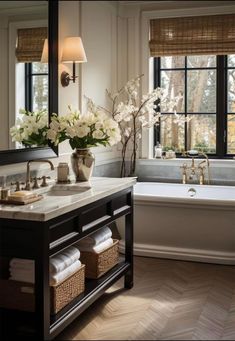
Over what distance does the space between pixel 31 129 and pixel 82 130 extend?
0.35m

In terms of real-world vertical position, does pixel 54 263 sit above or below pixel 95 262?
above

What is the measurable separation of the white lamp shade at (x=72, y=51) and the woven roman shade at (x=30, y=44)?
299 mm

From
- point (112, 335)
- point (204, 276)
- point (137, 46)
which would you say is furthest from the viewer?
point (137, 46)

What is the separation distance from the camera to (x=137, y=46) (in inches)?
197

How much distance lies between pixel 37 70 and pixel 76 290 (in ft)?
4.87

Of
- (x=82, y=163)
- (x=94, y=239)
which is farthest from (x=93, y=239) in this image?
(x=82, y=163)

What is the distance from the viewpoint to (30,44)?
3193 millimetres

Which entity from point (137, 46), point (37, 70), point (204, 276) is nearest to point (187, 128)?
point (137, 46)

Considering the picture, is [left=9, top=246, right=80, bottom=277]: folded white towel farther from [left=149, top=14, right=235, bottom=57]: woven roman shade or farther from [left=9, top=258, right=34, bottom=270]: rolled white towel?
[left=149, top=14, right=235, bottom=57]: woven roman shade

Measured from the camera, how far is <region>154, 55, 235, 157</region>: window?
16.1 feet

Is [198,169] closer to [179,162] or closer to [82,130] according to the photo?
[179,162]

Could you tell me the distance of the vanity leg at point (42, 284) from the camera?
2.26 meters

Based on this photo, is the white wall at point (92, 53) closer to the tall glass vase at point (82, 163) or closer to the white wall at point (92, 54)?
the white wall at point (92, 54)

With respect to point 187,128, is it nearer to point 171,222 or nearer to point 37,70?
point 171,222
